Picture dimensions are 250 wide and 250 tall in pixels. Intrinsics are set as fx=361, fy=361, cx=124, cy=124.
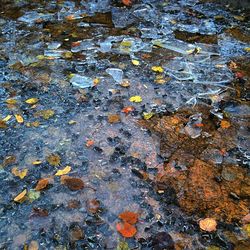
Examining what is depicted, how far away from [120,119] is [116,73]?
90cm

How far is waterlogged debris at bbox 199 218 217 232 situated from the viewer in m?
2.56

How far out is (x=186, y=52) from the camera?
A: 186 inches

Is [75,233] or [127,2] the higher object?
[127,2]

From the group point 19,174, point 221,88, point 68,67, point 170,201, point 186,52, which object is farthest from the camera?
point 186,52

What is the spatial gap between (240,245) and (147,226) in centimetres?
65

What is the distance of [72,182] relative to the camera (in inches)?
114

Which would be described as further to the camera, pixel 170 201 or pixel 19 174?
pixel 19 174

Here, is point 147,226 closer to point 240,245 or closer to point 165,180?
point 165,180

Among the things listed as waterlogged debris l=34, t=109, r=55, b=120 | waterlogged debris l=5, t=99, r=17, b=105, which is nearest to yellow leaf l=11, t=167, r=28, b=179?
waterlogged debris l=34, t=109, r=55, b=120

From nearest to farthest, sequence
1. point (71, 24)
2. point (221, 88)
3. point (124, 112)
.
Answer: point (124, 112)
point (221, 88)
point (71, 24)

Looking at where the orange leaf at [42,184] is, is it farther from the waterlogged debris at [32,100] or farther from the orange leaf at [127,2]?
the orange leaf at [127,2]

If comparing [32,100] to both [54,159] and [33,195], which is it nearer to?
[54,159]

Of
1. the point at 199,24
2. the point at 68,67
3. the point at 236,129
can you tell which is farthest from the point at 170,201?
the point at 199,24

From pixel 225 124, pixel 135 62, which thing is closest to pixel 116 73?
pixel 135 62
